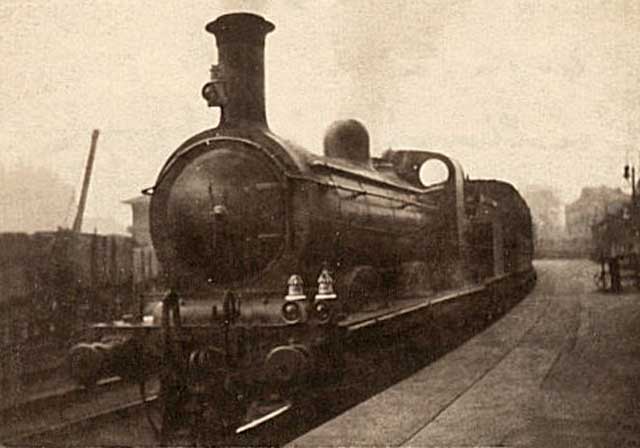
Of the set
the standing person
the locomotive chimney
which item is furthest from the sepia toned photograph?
the standing person

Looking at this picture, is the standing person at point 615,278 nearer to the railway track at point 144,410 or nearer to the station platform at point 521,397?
the station platform at point 521,397

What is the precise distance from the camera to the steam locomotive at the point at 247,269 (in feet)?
11.0

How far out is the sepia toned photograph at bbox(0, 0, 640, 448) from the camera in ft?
10.8

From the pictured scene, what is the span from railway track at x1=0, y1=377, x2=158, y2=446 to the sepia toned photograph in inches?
0.7

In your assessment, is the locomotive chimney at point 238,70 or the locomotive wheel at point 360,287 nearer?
the locomotive chimney at point 238,70

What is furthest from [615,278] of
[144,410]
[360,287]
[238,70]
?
[144,410]

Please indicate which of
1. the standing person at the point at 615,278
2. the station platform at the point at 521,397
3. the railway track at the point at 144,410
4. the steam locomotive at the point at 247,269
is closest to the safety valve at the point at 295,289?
the steam locomotive at the point at 247,269

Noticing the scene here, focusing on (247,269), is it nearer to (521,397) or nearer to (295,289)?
(295,289)

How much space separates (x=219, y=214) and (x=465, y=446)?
1639 millimetres

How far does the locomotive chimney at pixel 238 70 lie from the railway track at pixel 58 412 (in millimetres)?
1634

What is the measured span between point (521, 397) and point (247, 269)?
1.47 metres

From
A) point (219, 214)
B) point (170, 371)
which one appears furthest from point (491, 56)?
point (170, 371)

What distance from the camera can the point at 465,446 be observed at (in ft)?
9.33

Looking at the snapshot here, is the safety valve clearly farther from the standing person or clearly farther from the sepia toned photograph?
the standing person
